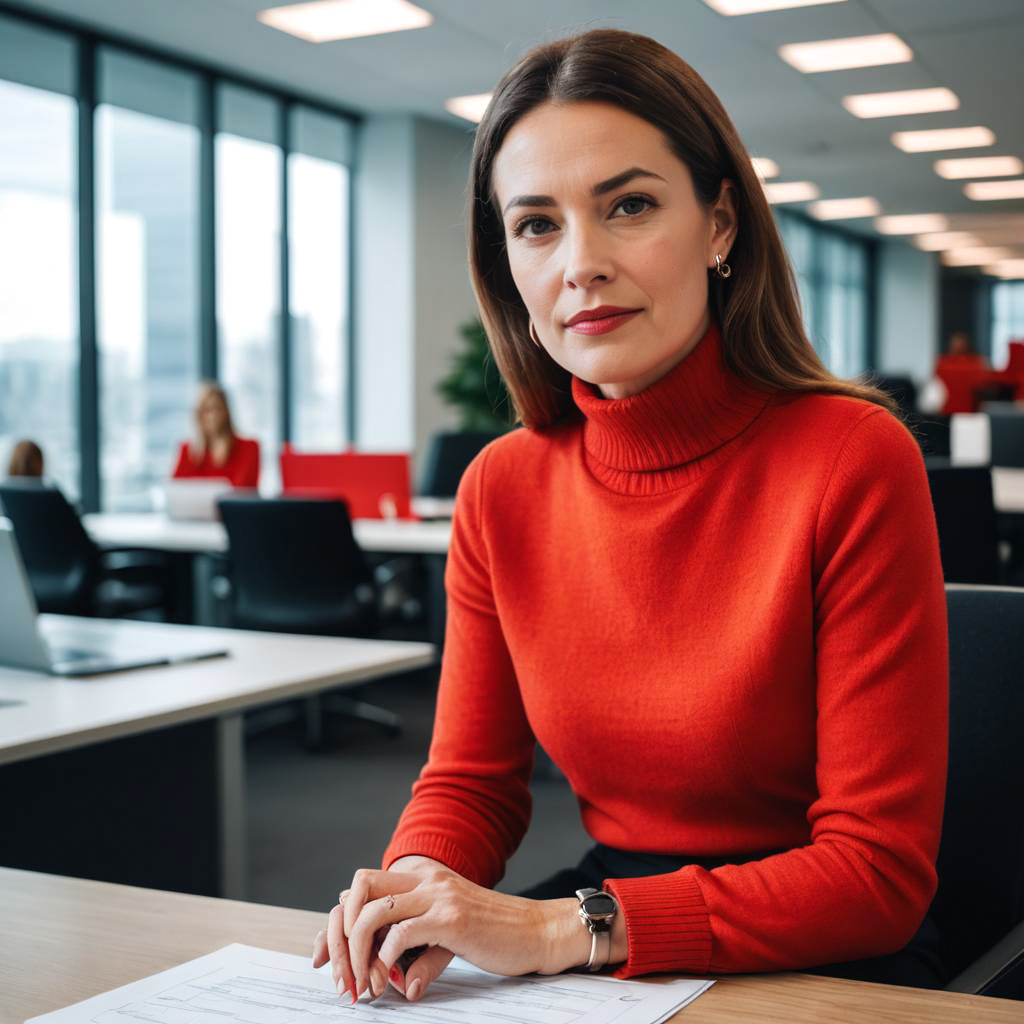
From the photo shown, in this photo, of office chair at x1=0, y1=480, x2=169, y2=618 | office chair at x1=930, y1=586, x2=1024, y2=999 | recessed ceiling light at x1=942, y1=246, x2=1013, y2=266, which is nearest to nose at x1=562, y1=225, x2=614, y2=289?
office chair at x1=930, y1=586, x2=1024, y2=999

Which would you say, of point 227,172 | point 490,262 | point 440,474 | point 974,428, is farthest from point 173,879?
point 227,172

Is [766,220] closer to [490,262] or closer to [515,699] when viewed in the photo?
[490,262]

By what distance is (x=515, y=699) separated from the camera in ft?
4.28

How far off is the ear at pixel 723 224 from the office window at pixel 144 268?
5.75 m

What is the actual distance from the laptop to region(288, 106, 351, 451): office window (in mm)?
5831

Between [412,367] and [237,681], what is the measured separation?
665cm

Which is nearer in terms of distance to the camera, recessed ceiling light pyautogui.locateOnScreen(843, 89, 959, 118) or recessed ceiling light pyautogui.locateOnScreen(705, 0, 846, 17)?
recessed ceiling light pyautogui.locateOnScreen(705, 0, 846, 17)

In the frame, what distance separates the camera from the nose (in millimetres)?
1114

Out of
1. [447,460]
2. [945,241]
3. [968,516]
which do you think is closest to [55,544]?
[447,460]

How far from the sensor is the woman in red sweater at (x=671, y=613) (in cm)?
97

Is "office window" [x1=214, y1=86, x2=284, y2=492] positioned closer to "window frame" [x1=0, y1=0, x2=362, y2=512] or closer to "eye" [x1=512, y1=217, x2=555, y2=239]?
"window frame" [x1=0, y1=0, x2=362, y2=512]

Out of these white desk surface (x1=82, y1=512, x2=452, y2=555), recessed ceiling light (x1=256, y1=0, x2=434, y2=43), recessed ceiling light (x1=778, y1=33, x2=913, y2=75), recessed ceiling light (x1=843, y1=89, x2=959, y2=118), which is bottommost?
white desk surface (x1=82, y1=512, x2=452, y2=555)

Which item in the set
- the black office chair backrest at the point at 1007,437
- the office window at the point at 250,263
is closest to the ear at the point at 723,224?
the black office chair backrest at the point at 1007,437

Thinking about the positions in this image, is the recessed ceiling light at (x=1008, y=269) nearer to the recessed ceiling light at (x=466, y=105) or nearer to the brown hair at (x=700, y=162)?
the recessed ceiling light at (x=466, y=105)
